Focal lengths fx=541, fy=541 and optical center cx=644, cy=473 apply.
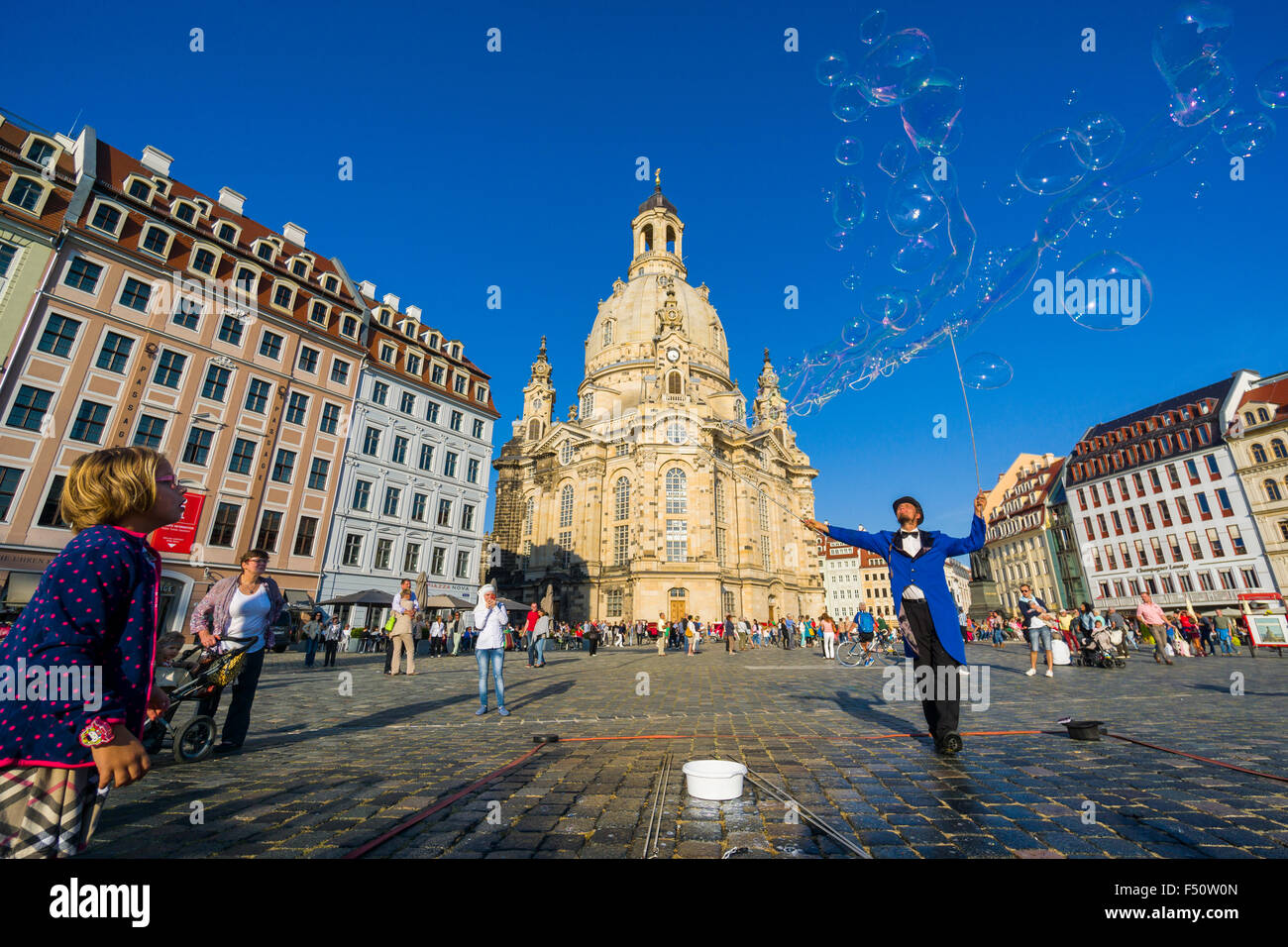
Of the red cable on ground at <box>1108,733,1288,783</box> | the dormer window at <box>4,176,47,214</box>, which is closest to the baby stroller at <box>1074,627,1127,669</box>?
the red cable on ground at <box>1108,733,1288,783</box>

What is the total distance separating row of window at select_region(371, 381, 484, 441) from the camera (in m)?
30.3

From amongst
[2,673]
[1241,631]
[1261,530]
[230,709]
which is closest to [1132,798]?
[2,673]

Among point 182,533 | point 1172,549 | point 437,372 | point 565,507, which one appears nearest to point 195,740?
point 182,533

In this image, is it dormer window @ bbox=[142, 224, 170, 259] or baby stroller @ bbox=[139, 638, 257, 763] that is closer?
baby stroller @ bbox=[139, 638, 257, 763]

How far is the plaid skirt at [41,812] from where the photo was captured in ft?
5.73

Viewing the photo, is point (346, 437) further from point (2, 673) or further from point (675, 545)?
point (2, 673)

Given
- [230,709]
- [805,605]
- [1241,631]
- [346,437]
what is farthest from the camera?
[805,605]

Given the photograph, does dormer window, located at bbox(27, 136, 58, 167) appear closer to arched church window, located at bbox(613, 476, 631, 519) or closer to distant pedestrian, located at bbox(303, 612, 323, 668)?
distant pedestrian, located at bbox(303, 612, 323, 668)

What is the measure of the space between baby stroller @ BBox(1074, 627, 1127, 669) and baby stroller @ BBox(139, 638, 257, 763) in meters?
20.0

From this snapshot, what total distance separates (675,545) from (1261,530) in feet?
141

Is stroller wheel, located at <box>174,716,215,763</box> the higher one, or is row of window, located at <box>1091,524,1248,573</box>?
row of window, located at <box>1091,524,1248,573</box>
